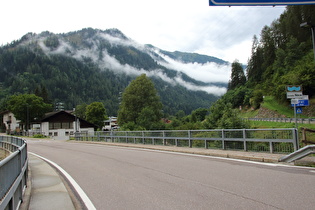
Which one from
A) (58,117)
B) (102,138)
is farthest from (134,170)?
(58,117)

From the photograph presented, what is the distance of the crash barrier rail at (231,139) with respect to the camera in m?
A: 10.7

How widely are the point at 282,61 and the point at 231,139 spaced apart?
259 feet

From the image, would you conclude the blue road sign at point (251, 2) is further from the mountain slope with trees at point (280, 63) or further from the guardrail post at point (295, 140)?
the mountain slope with trees at point (280, 63)

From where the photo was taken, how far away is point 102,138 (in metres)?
29.8

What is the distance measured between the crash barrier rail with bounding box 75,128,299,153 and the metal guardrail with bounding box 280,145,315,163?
117 centimetres

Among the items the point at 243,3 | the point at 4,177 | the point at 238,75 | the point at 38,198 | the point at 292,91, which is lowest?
the point at 38,198

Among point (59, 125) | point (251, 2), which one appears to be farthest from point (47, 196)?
point (59, 125)

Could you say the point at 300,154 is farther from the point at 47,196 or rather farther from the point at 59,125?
the point at 59,125

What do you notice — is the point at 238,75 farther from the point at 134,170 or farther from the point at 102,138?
the point at 134,170

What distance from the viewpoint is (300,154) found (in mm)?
8828

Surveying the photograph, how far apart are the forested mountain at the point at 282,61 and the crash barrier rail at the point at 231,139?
1845 inches

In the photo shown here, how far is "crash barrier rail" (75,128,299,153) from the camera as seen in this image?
10695 millimetres

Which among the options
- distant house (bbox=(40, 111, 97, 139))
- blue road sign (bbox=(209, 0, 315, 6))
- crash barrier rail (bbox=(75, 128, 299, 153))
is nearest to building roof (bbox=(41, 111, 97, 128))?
distant house (bbox=(40, 111, 97, 139))

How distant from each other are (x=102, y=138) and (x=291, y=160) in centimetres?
2345
